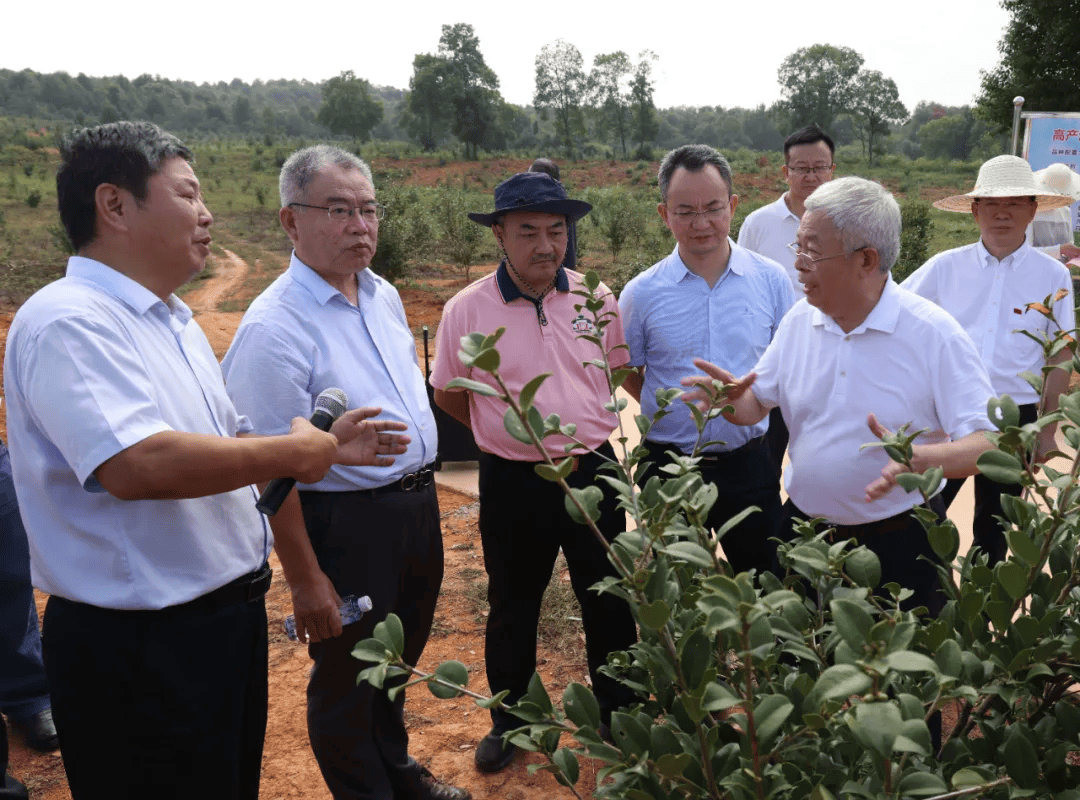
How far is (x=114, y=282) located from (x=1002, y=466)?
5.36 feet

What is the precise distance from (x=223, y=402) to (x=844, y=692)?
166 cm

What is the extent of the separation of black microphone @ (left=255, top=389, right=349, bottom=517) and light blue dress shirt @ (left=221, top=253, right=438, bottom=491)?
1.02ft

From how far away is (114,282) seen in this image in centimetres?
175

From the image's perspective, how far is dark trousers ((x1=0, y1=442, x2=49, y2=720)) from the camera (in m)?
3.20

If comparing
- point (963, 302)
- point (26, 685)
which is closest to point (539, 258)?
point (963, 302)

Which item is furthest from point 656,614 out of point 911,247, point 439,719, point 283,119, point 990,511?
point 283,119

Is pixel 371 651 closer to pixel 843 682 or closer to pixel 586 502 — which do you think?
pixel 586 502

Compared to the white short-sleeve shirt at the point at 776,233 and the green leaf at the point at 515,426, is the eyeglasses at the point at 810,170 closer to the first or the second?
the white short-sleeve shirt at the point at 776,233

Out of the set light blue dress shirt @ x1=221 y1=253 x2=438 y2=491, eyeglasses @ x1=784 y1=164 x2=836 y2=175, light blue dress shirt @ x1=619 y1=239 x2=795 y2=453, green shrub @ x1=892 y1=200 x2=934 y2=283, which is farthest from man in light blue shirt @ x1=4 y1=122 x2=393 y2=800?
green shrub @ x1=892 y1=200 x2=934 y2=283

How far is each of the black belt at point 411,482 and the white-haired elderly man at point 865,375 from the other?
0.88 m

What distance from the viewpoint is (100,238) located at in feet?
5.89

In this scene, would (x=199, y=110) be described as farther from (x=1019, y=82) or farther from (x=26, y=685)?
(x=26, y=685)

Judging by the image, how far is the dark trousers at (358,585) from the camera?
7.94ft

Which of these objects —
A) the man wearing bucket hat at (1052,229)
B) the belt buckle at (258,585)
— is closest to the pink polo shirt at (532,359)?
the belt buckle at (258,585)
